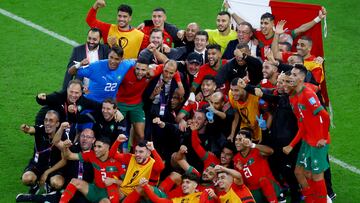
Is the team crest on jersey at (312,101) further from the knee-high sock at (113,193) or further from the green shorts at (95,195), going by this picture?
the green shorts at (95,195)

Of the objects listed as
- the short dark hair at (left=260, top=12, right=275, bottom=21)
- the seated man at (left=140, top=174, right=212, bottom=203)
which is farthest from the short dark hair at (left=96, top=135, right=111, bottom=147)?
the short dark hair at (left=260, top=12, right=275, bottom=21)

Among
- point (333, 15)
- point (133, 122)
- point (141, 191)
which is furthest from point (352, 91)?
point (141, 191)

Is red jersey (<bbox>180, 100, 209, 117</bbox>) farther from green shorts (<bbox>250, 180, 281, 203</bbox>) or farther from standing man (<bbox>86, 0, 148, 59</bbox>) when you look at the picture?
green shorts (<bbox>250, 180, 281, 203</bbox>)

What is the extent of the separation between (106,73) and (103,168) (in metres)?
1.31

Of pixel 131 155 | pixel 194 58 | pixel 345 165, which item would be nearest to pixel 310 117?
pixel 345 165

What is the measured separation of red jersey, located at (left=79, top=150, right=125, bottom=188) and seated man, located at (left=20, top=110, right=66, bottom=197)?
0.43 metres

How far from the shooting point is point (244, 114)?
1394 cm

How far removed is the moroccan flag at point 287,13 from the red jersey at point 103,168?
3192mm

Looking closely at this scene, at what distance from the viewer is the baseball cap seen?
14891mm

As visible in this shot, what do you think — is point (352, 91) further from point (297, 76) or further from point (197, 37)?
point (297, 76)

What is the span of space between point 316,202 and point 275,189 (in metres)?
0.52

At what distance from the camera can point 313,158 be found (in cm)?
1308

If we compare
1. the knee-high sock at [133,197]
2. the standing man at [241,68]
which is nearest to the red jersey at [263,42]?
the standing man at [241,68]

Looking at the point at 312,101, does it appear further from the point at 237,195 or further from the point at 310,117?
the point at 237,195
